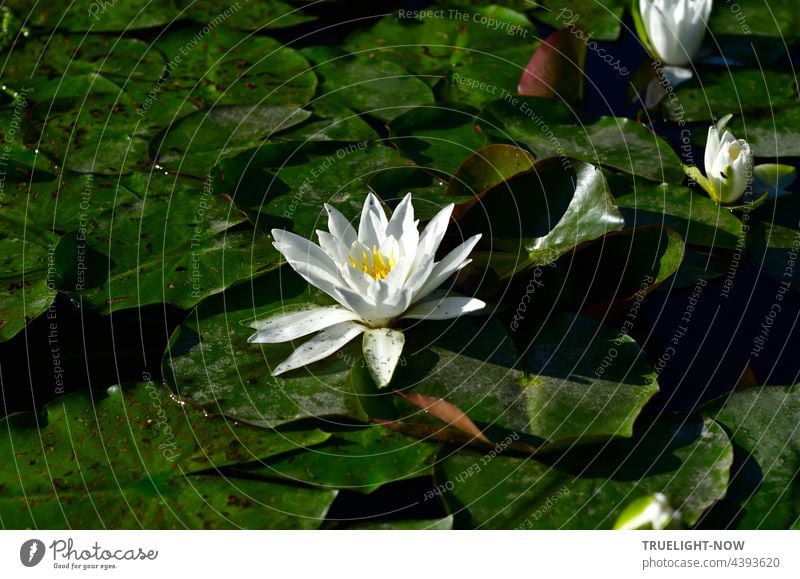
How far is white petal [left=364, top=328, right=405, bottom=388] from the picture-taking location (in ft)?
7.89

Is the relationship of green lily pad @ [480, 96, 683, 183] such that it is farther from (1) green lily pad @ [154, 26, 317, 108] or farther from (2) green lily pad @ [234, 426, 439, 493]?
(2) green lily pad @ [234, 426, 439, 493]

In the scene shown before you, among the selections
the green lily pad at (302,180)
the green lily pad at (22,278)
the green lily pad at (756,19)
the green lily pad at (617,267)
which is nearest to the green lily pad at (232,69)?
the green lily pad at (302,180)

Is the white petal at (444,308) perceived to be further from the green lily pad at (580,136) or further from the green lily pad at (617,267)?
the green lily pad at (580,136)

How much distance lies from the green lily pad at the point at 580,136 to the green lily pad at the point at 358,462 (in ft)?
4.45

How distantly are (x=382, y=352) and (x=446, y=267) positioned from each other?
309 mm

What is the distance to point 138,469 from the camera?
240cm

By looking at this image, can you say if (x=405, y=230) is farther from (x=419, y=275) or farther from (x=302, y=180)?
(x=302, y=180)

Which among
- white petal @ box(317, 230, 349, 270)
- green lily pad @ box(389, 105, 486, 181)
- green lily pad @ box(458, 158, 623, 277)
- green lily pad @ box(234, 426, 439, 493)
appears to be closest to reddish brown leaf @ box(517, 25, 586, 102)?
green lily pad @ box(389, 105, 486, 181)

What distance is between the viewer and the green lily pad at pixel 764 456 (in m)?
2.30

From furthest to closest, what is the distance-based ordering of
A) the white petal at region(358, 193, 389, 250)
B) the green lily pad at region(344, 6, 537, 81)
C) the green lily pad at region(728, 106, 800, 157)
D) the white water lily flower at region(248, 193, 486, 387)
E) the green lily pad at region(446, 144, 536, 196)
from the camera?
1. the green lily pad at region(344, 6, 537, 81)
2. the green lily pad at region(728, 106, 800, 157)
3. the green lily pad at region(446, 144, 536, 196)
4. the white petal at region(358, 193, 389, 250)
5. the white water lily flower at region(248, 193, 486, 387)

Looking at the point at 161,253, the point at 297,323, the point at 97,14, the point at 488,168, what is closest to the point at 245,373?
the point at 297,323

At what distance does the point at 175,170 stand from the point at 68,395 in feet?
3.39
